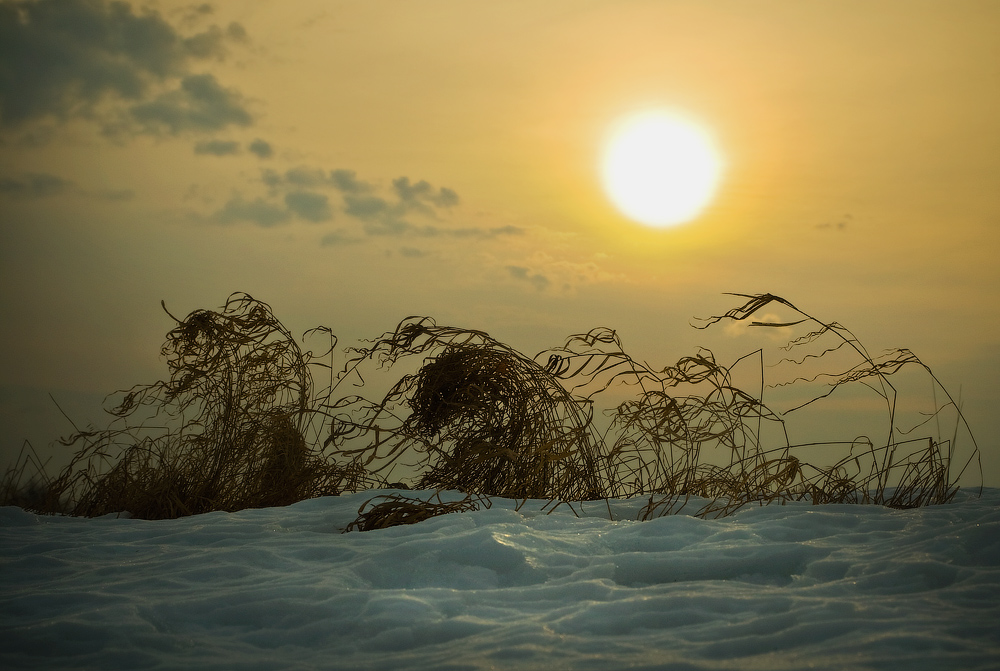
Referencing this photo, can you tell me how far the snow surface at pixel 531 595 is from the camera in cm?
268

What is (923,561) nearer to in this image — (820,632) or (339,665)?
(820,632)

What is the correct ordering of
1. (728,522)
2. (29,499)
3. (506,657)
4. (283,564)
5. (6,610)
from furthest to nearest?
(29,499) → (728,522) → (283,564) → (6,610) → (506,657)

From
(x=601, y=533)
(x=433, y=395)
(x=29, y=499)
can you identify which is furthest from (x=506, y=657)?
(x=29, y=499)

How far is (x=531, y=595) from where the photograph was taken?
329 cm

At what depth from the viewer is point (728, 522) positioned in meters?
4.46

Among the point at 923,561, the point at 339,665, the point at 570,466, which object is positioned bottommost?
the point at 339,665

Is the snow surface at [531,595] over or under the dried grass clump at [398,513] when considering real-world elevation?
under

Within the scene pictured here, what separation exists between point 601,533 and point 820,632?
154 centimetres

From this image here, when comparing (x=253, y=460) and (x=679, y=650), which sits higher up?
(x=253, y=460)

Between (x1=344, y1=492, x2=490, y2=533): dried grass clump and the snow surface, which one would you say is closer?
the snow surface

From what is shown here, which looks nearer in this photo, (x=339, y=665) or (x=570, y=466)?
(x=339, y=665)

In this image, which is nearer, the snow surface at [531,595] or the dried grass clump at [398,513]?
the snow surface at [531,595]

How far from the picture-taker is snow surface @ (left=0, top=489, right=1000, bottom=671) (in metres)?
2.68

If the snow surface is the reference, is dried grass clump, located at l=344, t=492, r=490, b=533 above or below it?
above
